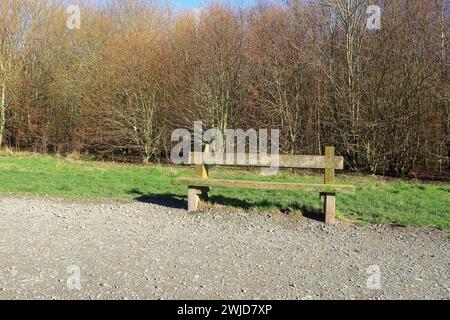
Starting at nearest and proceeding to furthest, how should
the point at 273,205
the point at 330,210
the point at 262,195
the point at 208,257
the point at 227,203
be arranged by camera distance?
the point at 208,257 → the point at 330,210 → the point at 273,205 → the point at 227,203 → the point at 262,195

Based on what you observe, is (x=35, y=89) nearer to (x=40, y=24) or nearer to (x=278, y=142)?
(x=40, y=24)

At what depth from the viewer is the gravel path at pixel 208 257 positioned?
12.0 ft

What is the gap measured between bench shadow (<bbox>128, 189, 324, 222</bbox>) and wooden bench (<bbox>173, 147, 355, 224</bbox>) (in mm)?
292

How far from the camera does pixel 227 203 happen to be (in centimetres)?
724

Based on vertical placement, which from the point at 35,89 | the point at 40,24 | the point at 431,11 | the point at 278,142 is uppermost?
the point at 40,24

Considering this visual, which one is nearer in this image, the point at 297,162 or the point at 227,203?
the point at 297,162

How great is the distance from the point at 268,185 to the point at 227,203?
1.05 metres

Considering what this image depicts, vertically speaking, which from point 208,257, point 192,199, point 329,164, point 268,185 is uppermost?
point 329,164

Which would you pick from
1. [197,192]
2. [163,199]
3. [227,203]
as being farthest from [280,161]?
[163,199]

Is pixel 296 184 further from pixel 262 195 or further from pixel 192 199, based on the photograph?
pixel 262 195

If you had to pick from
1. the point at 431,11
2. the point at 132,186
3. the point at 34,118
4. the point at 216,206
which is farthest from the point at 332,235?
the point at 34,118

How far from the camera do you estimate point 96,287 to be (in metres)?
3.67

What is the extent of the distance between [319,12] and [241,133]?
5.09 metres

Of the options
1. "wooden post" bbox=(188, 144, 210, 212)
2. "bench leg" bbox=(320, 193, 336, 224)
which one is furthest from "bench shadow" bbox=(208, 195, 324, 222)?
"wooden post" bbox=(188, 144, 210, 212)
